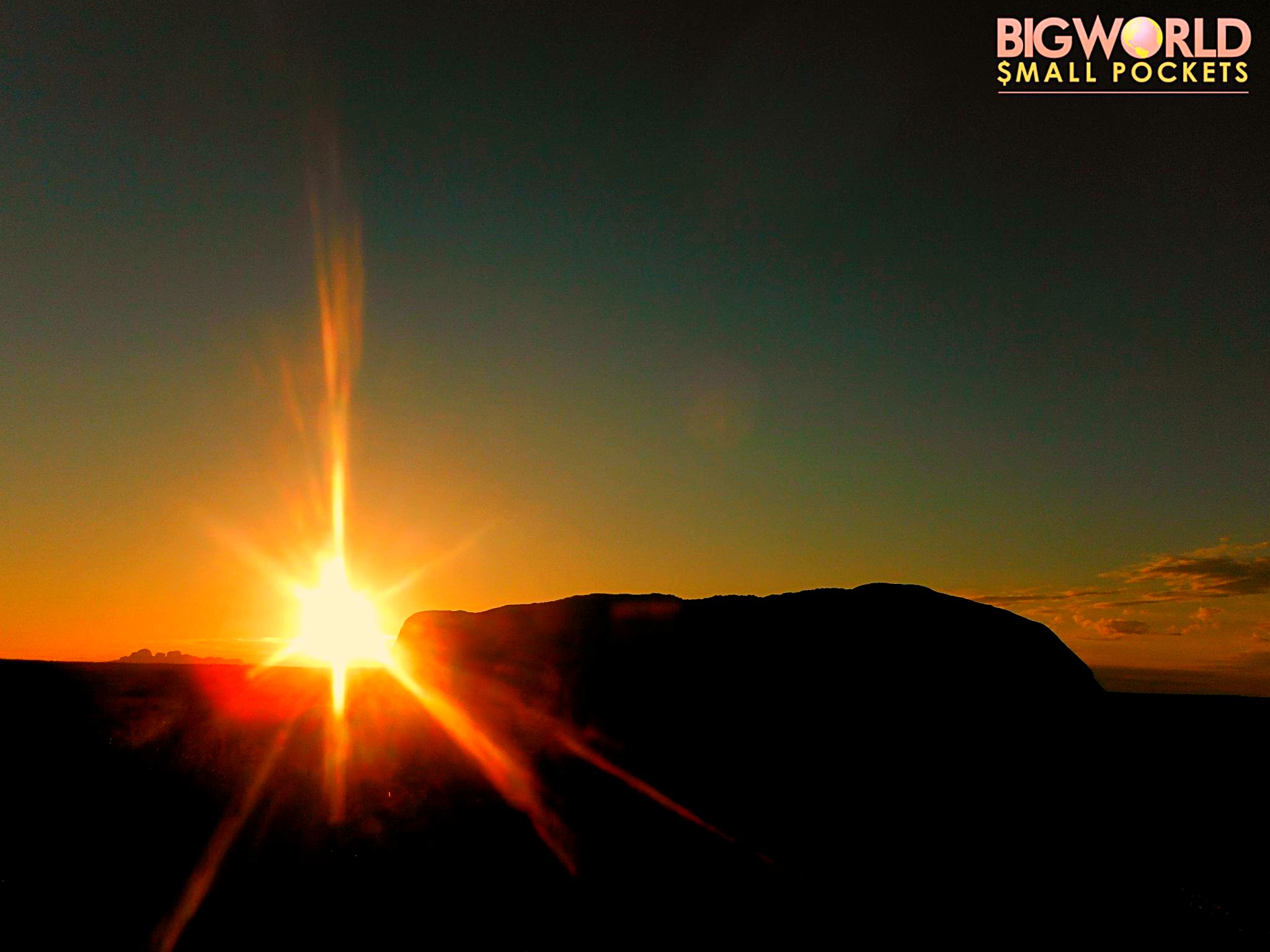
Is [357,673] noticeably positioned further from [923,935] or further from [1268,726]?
[1268,726]

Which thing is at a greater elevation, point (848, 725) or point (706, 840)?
point (848, 725)

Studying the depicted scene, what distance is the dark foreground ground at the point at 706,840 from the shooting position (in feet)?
26.8

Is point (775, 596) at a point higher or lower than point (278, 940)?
higher

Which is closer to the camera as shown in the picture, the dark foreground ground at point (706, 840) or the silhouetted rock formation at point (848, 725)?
the dark foreground ground at point (706, 840)

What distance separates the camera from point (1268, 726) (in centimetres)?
2933

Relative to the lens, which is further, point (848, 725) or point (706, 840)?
point (848, 725)

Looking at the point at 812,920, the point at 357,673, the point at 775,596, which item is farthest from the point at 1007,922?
the point at 357,673

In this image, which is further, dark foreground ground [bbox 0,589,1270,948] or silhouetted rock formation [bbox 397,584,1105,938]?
silhouetted rock formation [bbox 397,584,1105,938]

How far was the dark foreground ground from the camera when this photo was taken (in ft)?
26.8

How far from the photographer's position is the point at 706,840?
30.3ft

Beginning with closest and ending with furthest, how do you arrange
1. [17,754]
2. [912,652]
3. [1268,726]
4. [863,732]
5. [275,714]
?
[863,732] → [912,652] → [17,754] → [275,714] → [1268,726]

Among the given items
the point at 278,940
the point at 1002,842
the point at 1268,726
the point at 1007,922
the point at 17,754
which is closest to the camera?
the point at 278,940

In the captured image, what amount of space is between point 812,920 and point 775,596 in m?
4.49

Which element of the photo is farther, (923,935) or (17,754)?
(17,754)
